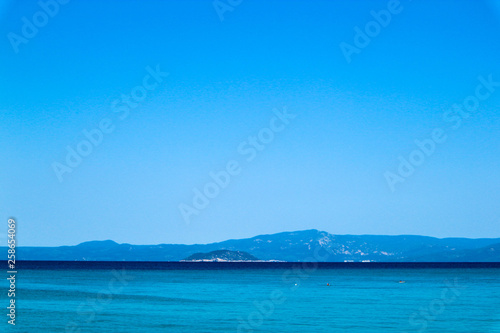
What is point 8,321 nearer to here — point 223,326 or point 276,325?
point 223,326

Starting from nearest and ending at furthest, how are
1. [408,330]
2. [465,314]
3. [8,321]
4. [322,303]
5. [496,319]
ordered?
[408,330]
[8,321]
[496,319]
[465,314]
[322,303]

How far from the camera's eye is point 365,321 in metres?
37.4

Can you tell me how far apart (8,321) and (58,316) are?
11.1 ft

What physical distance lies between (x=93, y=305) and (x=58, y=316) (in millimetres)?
7386

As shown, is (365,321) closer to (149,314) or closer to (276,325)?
(276,325)

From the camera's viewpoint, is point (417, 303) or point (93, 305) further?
point (417, 303)

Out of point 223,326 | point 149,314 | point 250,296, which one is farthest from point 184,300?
point 223,326

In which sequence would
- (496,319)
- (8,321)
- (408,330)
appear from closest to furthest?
1. (408,330)
2. (8,321)
3. (496,319)

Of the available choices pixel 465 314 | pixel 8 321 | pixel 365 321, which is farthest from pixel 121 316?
pixel 465 314

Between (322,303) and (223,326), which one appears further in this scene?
(322,303)

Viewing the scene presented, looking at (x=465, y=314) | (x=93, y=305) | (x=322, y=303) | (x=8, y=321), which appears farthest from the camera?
(x=322, y=303)

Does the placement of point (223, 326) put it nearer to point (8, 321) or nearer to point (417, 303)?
point (8, 321)

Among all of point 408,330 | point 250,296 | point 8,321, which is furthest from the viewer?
point 250,296

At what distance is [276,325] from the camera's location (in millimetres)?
35375
